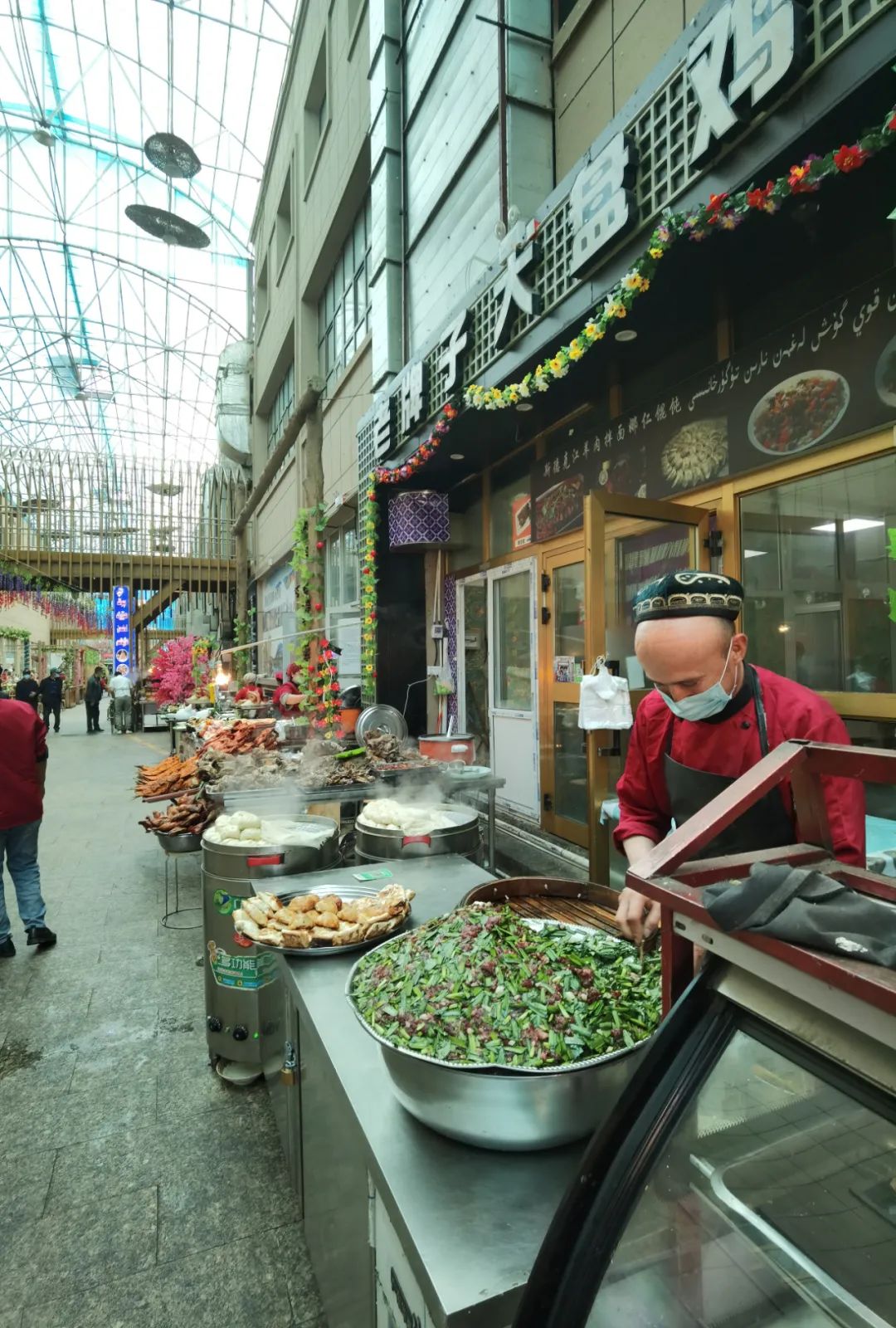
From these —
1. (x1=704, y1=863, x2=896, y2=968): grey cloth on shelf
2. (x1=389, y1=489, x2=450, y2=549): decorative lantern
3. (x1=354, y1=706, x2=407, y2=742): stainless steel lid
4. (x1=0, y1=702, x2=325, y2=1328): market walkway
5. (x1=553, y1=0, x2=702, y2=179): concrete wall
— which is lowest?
(x1=0, y1=702, x2=325, y2=1328): market walkway

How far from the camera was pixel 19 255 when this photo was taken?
27.6 meters

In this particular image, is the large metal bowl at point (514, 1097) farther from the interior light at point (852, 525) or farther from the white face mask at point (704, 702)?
the interior light at point (852, 525)

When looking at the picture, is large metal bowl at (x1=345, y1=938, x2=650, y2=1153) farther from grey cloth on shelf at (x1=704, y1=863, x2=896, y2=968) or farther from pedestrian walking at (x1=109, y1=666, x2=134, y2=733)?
pedestrian walking at (x1=109, y1=666, x2=134, y2=733)

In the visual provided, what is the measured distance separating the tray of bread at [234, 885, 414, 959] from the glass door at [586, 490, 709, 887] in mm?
2207

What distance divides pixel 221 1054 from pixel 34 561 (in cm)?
1828

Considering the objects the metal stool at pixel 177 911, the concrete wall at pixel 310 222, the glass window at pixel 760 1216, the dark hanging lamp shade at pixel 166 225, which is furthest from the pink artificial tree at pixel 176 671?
the glass window at pixel 760 1216

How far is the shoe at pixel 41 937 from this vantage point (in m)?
4.80

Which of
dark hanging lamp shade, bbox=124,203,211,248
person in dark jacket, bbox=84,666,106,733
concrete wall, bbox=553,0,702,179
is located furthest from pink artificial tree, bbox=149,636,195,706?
concrete wall, bbox=553,0,702,179

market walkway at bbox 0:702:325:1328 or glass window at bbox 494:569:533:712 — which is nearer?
market walkway at bbox 0:702:325:1328

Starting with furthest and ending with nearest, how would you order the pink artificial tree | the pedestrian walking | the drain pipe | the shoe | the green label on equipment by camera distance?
the pedestrian walking, the pink artificial tree, the drain pipe, the shoe, the green label on equipment

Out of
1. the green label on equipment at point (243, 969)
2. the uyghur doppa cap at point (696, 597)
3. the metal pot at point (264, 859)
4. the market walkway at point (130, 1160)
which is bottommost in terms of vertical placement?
the market walkway at point (130, 1160)

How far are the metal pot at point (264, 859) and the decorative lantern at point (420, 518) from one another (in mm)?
5485

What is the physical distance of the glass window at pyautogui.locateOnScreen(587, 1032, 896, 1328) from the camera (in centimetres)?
85

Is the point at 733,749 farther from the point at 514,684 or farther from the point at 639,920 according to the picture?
the point at 514,684
